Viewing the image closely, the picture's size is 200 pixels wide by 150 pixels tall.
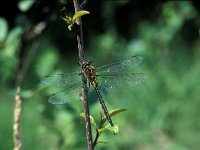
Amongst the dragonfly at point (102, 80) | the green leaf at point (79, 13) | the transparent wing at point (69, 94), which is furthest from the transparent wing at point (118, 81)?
the green leaf at point (79, 13)

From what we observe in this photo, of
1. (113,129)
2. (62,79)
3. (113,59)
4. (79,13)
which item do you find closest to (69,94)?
(62,79)

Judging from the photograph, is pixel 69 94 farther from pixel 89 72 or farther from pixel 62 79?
pixel 89 72

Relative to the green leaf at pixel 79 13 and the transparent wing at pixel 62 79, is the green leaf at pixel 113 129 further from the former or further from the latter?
the transparent wing at pixel 62 79

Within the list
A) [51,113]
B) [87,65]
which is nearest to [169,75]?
[51,113]

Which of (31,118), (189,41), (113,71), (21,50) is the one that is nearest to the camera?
(113,71)

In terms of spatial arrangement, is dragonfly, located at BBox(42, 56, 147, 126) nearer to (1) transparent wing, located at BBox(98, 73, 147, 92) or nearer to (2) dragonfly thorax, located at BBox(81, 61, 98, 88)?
(1) transparent wing, located at BBox(98, 73, 147, 92)

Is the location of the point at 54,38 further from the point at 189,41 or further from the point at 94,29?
the point at 189,41

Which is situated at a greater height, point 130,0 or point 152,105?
point 130,0
